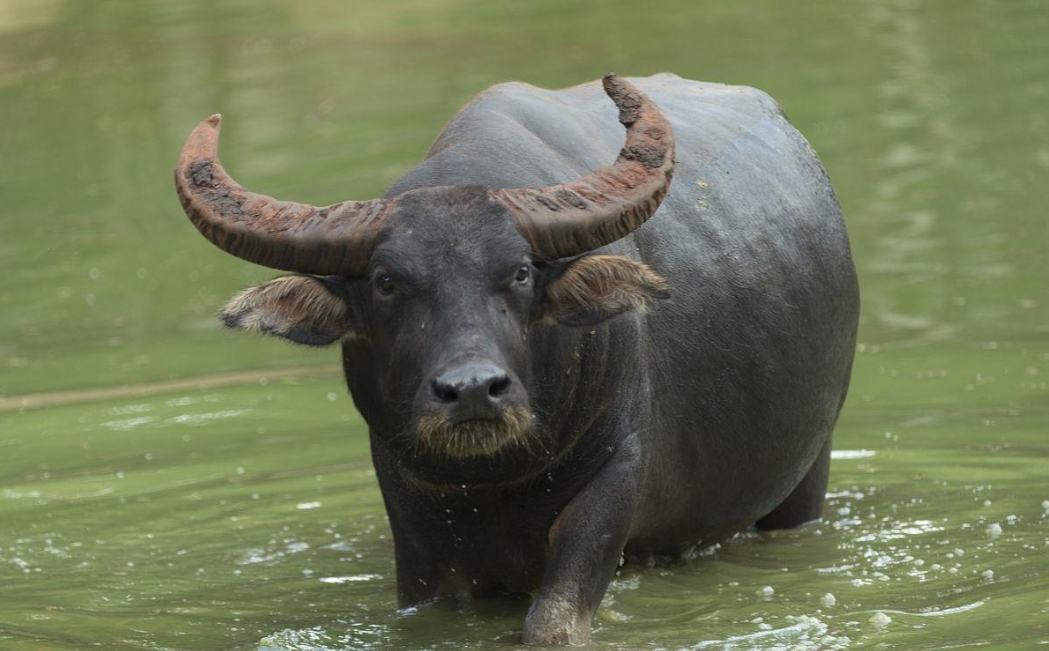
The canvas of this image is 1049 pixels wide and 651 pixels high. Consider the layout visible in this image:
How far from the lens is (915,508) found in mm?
9297

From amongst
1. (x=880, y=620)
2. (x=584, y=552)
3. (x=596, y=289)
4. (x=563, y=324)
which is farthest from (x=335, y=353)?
(x=880, y=620)

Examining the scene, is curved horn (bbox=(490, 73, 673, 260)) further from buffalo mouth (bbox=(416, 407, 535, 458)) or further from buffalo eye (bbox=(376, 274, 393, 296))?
buffalo mouth (bbox=(416, 407, 535, 458))

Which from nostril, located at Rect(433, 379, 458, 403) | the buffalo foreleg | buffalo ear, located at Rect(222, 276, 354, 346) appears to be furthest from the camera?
the buffalo foreleg

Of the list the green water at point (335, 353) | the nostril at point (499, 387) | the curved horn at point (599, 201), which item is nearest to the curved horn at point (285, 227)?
the curved horn at point (599, 201)

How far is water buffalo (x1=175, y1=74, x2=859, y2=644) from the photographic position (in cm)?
682

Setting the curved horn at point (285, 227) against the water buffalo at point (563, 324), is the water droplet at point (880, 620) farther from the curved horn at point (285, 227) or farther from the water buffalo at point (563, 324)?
the curved horn at point (285, 227)

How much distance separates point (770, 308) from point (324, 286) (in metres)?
2.44

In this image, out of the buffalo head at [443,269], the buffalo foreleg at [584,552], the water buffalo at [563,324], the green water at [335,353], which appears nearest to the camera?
the buffalo head at [443,269]

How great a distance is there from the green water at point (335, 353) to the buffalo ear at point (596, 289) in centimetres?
127

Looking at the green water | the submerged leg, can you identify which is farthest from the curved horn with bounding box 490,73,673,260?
the submerged leg

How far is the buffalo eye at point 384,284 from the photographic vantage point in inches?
270

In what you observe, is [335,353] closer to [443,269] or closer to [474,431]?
[443,269]

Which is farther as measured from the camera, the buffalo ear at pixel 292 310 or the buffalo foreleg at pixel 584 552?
the buffalo foreleg at pixel 584 552

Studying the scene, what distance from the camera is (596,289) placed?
7.02 metres
